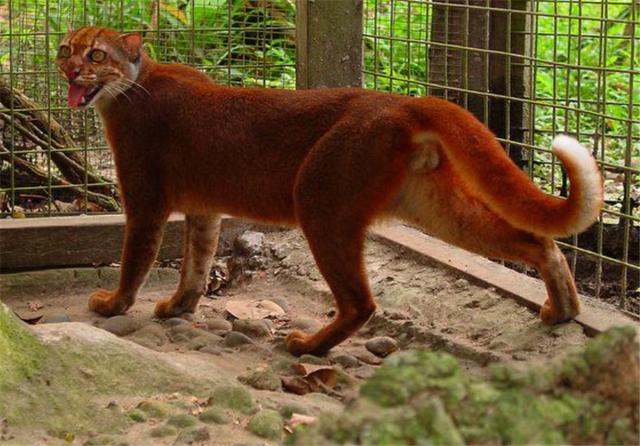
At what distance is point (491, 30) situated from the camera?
20.9 ft

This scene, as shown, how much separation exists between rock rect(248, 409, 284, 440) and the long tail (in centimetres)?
110

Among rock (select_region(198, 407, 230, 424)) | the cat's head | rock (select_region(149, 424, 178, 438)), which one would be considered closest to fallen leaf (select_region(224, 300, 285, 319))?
the cat's head

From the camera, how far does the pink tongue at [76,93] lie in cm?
505

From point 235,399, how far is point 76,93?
1.74m

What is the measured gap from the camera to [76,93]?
507cm

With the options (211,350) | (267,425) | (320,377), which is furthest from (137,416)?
(211,350)

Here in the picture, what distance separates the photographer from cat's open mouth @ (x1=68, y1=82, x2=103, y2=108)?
16.6 ft

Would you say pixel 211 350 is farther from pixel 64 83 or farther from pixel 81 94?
pixel 64 83

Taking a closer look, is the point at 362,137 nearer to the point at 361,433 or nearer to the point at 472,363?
the point at 472,363

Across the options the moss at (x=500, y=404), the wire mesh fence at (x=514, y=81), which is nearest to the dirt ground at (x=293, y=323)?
the wire mesh fence at (x=514, y=81)

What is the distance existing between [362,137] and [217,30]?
1.79 m

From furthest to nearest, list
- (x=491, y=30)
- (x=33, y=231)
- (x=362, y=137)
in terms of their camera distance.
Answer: (x=491, y=30)
(x=33, y=231)
(x=362, y=137)

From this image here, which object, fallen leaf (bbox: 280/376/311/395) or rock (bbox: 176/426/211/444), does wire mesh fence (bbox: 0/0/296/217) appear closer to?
fallen leaf (bbox: 280/376/311/395)

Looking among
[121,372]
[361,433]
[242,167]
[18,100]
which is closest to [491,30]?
[242,167]
